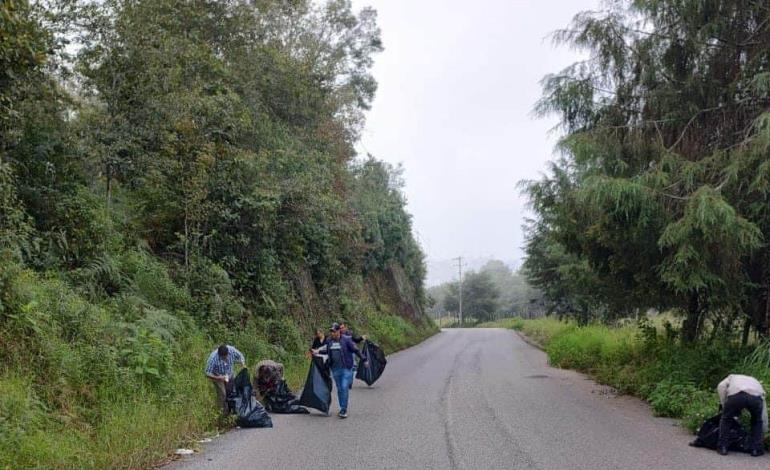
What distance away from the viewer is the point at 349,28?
3103 cm

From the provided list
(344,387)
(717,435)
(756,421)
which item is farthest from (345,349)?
(756,421)

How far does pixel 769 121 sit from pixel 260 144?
1282 centimetres

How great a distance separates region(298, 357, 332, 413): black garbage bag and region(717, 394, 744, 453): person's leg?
20.3ft

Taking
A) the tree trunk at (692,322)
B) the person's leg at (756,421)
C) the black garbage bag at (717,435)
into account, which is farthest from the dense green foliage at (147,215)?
the tree trunk at (692,322)

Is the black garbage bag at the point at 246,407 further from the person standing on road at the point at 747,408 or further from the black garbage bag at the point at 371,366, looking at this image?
the person standing on road at the point at 747,408

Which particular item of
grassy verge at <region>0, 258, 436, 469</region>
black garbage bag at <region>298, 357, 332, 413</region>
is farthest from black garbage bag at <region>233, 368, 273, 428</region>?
black garbage bag at <region>298, 357, 332, 413</region>

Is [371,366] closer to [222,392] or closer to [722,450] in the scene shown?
[222,392]

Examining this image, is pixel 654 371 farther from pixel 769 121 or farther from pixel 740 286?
pixel 769 121

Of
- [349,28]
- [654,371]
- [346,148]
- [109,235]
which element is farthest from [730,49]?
[349,28]

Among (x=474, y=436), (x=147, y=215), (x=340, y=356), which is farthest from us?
(x=147, y=215)

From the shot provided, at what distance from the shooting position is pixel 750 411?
8.34m

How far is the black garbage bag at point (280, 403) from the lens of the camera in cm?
1154

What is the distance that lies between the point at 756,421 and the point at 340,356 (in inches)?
264

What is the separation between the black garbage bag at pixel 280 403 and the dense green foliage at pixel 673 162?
637 centimetres
